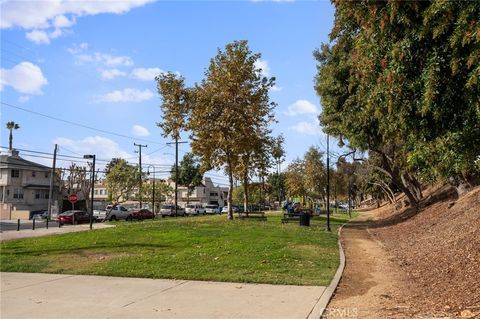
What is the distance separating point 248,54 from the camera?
103ft

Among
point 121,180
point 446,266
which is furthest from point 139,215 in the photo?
point 446,266

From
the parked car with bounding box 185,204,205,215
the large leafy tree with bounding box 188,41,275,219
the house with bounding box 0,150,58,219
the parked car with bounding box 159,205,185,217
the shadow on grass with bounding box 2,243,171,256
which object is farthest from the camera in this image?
the parked car with bounding box 185,204,205,215

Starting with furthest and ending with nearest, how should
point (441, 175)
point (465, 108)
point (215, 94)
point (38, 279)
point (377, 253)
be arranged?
point (215, 94) → point (377, 253) → point (38, 279) → point (441, 175) → point (465, 108)

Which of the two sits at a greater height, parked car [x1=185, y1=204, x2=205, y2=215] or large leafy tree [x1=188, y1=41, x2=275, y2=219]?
large leafy tree [x1=188, y1=41, x2=275, y2=219]

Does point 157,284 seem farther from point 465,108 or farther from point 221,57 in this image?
point 221,57

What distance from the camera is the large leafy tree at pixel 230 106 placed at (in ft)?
101

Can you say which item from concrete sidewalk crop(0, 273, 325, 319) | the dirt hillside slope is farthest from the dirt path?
concrete sidewalk crop(0, 273, 325, 319)

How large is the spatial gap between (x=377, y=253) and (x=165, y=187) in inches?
2591

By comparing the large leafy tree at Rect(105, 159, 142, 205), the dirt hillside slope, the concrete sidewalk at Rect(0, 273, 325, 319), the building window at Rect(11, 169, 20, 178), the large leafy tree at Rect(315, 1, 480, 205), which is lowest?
the concrete sidewalk at Rect(0, 273, 325, 319)

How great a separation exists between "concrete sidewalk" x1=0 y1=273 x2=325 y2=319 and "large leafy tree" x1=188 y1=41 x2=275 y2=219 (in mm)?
19964

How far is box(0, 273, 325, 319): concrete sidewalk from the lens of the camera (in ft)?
25.9

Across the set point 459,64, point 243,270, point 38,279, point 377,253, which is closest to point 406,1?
point 459,64

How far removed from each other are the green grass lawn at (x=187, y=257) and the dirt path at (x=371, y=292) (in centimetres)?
62

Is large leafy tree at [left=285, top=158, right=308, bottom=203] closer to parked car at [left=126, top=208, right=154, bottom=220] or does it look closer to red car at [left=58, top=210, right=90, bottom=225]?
parked car at [left=126, top=208, right=154, bottom=220]
